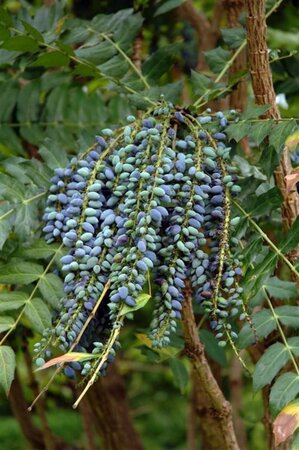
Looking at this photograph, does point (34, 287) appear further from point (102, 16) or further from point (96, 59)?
point (102, 16)

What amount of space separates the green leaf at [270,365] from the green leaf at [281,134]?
0.83 ft

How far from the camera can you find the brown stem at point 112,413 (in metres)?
1.93

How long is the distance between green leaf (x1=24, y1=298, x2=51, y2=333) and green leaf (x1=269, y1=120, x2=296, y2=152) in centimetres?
37

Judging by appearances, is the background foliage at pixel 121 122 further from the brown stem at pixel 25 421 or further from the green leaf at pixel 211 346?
the brown stem at pixel 25 421

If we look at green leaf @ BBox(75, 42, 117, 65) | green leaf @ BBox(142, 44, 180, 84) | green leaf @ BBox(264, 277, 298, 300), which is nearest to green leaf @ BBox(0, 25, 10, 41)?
green leaf @ BBox(75, 42, 117, 65)

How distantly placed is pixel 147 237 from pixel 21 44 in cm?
50

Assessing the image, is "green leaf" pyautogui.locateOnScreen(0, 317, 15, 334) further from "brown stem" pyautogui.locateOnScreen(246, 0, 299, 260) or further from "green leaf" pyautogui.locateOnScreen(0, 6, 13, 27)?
"green leaf" pyautogui.locateOnScreen(0, 6, 13, 27)

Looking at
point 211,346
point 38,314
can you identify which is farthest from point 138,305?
point 211,346

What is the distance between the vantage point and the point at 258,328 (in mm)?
1111

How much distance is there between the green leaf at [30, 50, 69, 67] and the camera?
1.40 metres

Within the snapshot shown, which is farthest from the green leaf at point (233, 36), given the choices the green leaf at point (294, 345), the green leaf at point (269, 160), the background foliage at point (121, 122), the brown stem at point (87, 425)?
the brown stem at point (87, 425)

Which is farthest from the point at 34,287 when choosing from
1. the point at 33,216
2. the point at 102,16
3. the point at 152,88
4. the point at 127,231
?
the point at 102,16

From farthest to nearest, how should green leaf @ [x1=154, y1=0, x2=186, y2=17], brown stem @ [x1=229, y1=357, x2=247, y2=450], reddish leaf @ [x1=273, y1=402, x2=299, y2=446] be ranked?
brown stem @ [x1=229, y1=357, x2=247, y2=450] < green leaf @ [x1=154, y1=0, x2=186, y2=17] < reddish leaf @ [x1=273, y1=402, x2=299, y2=446]

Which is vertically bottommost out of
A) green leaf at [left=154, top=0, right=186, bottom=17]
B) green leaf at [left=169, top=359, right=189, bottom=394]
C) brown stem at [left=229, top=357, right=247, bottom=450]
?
brown stem at [left=229, top=357, right=247, bottom=450]
